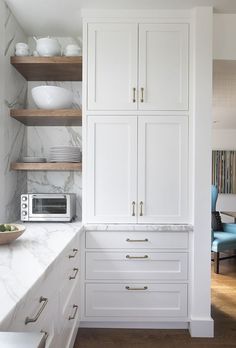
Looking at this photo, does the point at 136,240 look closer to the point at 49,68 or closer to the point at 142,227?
the point at 142,227

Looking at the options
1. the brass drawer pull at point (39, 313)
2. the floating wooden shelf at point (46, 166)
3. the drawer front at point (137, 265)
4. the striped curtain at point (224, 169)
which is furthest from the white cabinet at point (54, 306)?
the striped curtain at point (224, 169)

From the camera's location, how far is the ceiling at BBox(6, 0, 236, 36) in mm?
2154

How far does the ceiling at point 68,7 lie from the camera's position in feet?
7.07

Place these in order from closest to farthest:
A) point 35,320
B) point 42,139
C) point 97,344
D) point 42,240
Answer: point 35,320 → point 42,240 → point 97,344 → point 42,139

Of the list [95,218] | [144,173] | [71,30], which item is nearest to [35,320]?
[95,218]

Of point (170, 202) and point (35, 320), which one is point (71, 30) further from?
point (35, 320)

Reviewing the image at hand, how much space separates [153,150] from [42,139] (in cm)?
103

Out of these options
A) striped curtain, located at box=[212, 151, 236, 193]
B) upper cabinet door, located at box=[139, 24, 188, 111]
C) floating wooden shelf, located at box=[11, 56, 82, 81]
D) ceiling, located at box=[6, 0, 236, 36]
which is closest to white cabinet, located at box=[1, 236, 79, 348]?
upper cabinet door, located at box=[139, 24, 188, 111]

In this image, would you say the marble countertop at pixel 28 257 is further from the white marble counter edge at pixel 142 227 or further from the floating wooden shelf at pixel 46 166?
the floating wooden shelf at pixel 46 166

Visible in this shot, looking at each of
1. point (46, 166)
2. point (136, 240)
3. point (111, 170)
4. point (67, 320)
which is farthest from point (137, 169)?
point (67, 320)

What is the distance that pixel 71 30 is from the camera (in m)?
2.53

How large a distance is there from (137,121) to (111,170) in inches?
16.8

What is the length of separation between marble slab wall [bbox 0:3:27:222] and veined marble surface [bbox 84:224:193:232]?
0.66 meters

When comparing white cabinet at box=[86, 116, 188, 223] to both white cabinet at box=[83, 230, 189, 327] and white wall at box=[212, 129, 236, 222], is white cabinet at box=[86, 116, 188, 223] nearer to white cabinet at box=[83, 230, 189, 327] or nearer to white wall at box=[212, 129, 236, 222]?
white cabinet at box=[83, 230, 189, 327]
